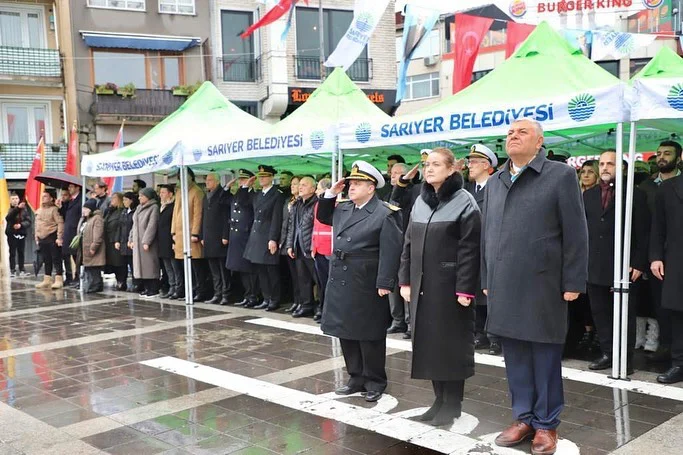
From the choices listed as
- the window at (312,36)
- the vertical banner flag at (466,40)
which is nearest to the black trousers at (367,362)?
the vertical banner flag at (466,40)

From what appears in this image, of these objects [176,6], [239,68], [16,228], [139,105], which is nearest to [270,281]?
[16,228]

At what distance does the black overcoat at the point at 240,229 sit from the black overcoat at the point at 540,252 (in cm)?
672

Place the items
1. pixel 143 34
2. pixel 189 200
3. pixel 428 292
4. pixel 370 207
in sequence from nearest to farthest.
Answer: pixel 428 292
pixel 370 207
pixel 189 200
pixel 143 34

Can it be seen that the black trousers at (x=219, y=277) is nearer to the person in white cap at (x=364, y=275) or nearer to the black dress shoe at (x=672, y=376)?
the person in white cap at (x=364, y=275)

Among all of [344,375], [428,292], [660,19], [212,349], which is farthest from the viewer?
[660,19]

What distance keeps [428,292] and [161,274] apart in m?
9.04

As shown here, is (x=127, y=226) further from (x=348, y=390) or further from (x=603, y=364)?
(x=603, y=364)

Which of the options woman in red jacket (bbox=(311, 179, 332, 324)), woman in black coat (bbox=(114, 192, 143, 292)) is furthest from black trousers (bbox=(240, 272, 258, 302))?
woman in black coat (bbox=(114, 192, 143, 292))

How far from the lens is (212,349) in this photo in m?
7.58

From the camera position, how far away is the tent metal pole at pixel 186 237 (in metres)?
10.9

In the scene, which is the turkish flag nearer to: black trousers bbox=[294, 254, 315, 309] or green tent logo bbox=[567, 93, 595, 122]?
black trousers bbox=[294, 254, 315, 309]

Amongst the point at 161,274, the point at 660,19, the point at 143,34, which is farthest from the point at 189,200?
the point at 660,19

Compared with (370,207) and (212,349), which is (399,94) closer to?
(212,349)

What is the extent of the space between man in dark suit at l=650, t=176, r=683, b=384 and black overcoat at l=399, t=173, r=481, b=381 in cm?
216
